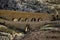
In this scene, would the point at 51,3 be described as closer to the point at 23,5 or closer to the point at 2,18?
the point at 23,5

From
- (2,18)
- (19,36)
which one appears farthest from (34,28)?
(2,18)

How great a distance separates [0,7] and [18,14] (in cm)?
69

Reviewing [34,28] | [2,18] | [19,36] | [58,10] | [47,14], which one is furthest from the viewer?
[58,10]

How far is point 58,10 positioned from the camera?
5.95 meters

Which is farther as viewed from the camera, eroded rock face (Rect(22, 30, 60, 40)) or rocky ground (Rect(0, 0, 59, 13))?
rocky ground (Rect(0, 0, 59, 13))

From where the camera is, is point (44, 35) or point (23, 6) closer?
point (44, 35)

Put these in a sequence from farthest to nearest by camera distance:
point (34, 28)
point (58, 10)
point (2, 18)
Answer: point (58, 10) → point (2, 18) → point (34, 28)

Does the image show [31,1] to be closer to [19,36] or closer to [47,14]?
[47,14]

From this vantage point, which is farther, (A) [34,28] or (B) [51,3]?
(B) [51,3]

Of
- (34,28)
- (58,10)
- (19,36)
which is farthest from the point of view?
(58,10)

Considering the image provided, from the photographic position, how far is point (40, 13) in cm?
558

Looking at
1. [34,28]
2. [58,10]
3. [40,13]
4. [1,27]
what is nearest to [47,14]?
[40,13]

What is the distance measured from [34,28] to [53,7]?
1760 mm

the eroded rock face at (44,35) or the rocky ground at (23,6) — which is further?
the rocky ground at (23,6)
